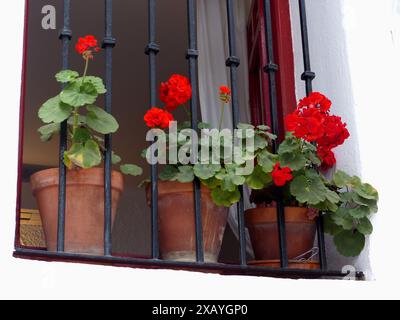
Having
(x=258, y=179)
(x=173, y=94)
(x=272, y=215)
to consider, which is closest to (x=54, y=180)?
(x=173, y=94)

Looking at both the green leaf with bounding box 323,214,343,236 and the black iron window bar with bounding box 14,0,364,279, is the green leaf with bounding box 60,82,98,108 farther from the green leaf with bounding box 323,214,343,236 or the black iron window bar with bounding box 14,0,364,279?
the green leaf with bounding box 323,214,343,236

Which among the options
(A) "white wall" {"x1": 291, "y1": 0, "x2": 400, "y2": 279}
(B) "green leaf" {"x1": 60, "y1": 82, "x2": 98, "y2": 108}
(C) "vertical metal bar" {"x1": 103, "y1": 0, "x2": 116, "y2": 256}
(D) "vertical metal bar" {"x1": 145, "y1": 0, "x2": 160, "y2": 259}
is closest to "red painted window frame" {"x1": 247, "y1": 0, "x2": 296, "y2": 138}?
(A) "white wall" {"x1": 291, "y1": 0, "x2": 400, "y2": 279}

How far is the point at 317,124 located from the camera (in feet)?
8.21

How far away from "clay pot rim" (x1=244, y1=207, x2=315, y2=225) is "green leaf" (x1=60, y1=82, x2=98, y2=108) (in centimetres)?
74

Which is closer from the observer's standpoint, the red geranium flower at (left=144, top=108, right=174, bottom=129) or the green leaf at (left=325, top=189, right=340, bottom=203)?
the red geranium flower at (left=144, top=108, right=174, bottom=129)

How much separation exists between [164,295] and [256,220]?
59 cm

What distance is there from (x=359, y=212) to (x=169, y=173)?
2.15 ft

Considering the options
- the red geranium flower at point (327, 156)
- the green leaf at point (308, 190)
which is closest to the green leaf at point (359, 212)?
the green leaf at point (308, 190)

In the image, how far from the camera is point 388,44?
2.73 metres

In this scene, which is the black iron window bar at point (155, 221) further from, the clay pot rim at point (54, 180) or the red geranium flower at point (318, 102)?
the red geranium flower at point (318, 102)

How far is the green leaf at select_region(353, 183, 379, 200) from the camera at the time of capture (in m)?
A: 2.54

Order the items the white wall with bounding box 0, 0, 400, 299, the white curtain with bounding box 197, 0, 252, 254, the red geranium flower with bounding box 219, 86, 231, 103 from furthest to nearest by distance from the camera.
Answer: the white curtain with bounding box 197, 0, 252, 254 < the red geranium flower with bounding box 219, 86, 231, 103 < the white wall with bounding box 0, 0, 400, 299
